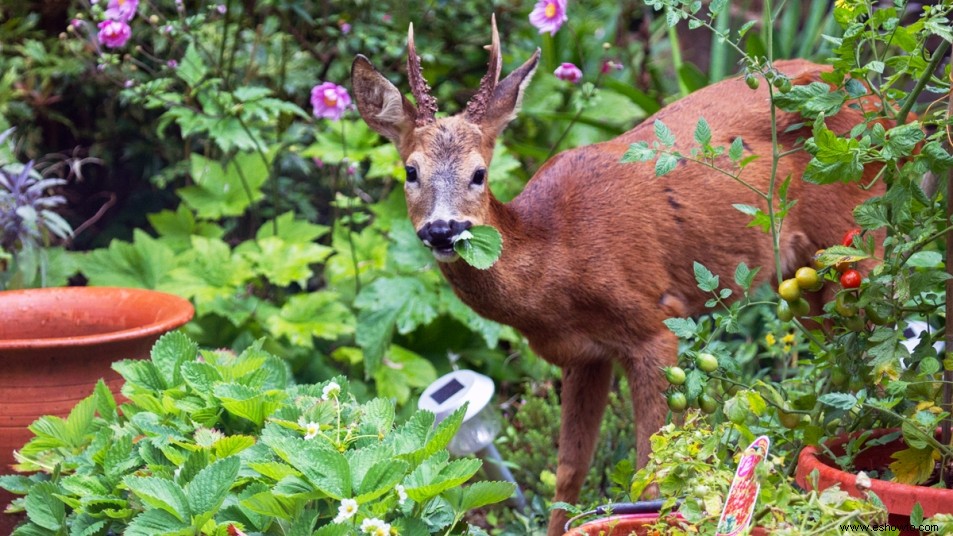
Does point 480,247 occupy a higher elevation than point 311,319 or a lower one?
higher

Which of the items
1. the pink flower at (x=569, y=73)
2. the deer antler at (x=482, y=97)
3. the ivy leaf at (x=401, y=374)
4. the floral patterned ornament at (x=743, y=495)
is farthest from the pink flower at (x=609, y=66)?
the floral patterned ornament at (x=743, y=495)

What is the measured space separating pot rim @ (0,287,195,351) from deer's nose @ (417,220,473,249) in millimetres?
1096

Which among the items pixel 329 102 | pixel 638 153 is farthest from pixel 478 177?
pixel 329 102

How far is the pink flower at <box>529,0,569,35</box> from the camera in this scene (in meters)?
Result: 4.18

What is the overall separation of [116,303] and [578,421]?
1772 mm

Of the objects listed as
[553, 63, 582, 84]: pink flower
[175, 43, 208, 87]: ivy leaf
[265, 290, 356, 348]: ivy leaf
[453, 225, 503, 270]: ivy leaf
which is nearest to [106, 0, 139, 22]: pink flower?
[175, 43, 208, 87]: ivy leaf

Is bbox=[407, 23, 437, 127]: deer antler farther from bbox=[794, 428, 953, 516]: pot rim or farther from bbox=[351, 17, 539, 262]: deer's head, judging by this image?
bbox=[794, 428, 953, 516]: pot rim

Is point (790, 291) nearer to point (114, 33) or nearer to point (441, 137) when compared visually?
point (441, 137)

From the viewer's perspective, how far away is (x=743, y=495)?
212 centimetres

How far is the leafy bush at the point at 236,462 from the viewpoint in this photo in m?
2.41

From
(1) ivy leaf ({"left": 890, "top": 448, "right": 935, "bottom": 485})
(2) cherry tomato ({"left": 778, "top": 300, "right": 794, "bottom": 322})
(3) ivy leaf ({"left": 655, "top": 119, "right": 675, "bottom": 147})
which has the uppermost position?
(3) ivy leaf ({"left": 655, "top": 119, "right": 675, "bottom": 147})

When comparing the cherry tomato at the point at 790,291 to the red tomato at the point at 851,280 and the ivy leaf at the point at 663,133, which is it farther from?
the ivy leaf at the point at 663,133

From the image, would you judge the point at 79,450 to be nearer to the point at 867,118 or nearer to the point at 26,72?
the point at 867,118

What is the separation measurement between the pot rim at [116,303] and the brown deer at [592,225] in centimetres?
99
